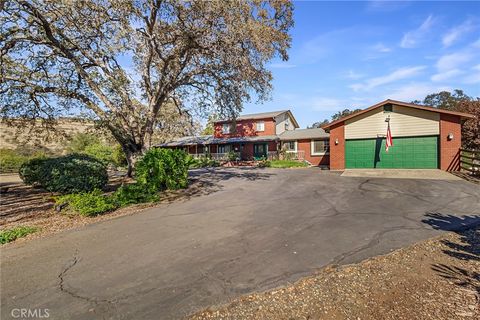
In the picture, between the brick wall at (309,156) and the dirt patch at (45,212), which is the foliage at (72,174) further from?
the brick wall at (309,156)

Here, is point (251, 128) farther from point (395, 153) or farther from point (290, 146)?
point (395, 153)

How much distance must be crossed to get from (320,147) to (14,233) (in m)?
24.9

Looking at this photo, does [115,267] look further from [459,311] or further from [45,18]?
[45,18]

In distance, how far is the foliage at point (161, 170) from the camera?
11.4 metres

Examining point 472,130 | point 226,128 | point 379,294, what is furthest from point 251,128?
point 379,294

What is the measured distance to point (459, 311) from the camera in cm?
306

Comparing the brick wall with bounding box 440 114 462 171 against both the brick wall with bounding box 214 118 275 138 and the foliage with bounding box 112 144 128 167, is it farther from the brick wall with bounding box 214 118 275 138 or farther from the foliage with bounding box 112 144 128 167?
the foliage with bounding box 112 144 128 167

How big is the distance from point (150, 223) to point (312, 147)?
2259 centimetres

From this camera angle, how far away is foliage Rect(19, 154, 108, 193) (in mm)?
10867

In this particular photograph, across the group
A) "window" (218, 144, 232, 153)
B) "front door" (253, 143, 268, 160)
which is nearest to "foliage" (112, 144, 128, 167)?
"window" (218, 144, 232, 153)

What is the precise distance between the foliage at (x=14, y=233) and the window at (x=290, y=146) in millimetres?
24679

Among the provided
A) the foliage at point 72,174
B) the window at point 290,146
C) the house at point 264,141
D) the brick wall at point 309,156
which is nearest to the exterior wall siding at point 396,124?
the house at point 264,141

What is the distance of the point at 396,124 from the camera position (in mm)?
17766

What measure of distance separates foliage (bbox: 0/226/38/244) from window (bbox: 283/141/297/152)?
81.0 feet
